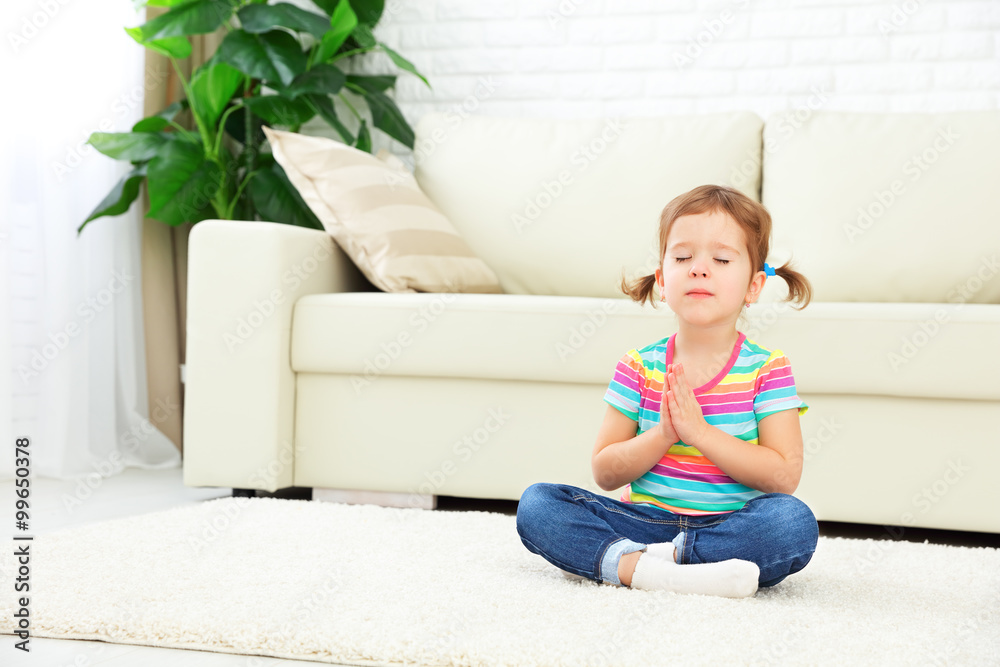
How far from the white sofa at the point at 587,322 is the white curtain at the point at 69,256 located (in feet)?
2.05

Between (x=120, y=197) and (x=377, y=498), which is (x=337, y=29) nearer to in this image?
(x=120, y=197)

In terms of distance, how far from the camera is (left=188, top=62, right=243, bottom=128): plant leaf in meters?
2.52

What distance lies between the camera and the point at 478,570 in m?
1.27

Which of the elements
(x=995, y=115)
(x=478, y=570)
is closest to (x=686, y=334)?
(x=478, y=570)

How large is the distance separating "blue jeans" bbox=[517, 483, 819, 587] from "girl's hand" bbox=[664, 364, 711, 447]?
0.13 m

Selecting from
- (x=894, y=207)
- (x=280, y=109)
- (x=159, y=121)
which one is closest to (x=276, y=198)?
(x=280, y=109)

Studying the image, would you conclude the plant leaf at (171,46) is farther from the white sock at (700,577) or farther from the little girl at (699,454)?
the white sock at (700,577)

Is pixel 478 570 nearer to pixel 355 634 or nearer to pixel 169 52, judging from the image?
pixel 355 634

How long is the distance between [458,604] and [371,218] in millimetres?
1177

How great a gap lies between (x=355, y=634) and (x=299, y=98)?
1973 millimetres

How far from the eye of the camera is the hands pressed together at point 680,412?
3.72 feet

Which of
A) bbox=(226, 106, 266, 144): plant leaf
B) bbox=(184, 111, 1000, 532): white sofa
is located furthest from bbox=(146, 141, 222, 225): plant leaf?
bbox=(184, 111, 1000, 532): white sofa

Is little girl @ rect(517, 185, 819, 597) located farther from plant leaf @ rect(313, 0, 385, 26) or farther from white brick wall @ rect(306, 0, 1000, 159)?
plant leaf @ rect(313, 0, 385, 26)

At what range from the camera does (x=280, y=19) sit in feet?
7.99
